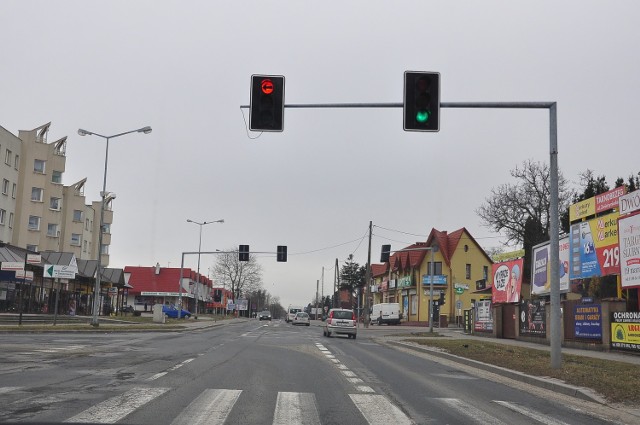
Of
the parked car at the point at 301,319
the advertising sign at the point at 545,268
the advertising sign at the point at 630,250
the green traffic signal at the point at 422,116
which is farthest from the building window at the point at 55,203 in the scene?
the green traffic signal at the point at 422,116

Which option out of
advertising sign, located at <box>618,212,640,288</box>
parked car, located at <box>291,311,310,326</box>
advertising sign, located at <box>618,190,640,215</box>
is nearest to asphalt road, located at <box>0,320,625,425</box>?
advertising sign, located at <box>618,212,640,288</box>

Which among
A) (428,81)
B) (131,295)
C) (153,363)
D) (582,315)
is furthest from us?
(131,295)

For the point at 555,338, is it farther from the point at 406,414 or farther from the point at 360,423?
the point at 360,423

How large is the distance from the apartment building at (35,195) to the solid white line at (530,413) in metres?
50.7

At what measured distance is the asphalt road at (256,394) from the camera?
26.1ft

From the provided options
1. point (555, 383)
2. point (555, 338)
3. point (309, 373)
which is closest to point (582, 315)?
point (555, 338)

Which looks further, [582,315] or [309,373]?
[582,315]

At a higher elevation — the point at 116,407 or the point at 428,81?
the point at 428,81

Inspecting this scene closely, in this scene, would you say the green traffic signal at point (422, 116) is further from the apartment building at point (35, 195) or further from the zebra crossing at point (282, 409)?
the apartment building at point (35, 195)

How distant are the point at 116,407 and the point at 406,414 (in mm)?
3937

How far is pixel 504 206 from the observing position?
2219 inches

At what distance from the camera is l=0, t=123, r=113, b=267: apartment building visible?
182 feet

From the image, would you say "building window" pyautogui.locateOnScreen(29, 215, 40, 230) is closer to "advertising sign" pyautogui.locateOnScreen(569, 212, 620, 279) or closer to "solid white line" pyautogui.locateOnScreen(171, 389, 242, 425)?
"advertising sign" pyautogui.locateOnScreen(569, 212, 620, 279)

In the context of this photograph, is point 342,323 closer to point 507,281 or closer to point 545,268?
point 507,281
